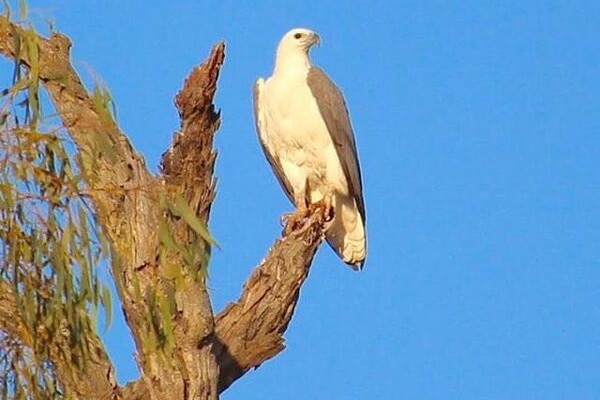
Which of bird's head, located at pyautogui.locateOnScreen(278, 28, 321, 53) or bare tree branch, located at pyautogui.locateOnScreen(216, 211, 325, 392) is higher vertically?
bird's head, located at pyautogui.locateOnScreen(278, 28, 321, 53)

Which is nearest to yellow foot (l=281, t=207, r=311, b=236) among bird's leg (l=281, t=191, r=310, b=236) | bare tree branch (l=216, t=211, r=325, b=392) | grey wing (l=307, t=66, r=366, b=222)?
bird's leg (l=281, t=191, r=310, b=236)

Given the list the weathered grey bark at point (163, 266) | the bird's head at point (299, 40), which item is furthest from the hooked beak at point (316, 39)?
the weathered grey bark at point (163, 266)

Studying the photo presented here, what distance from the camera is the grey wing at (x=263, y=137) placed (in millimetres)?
8719

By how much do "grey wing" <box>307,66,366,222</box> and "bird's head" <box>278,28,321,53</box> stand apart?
0.18 metres

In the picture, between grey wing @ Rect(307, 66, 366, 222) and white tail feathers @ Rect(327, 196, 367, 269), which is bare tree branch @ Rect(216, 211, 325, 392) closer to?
grey wing @ Rect(307, 66, 366, 222)

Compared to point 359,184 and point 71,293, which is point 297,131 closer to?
point 359,184

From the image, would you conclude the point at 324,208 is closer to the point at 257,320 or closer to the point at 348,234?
the point at 348,234

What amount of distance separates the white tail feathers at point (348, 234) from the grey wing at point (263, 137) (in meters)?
0.31

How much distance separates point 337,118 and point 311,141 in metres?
0.21

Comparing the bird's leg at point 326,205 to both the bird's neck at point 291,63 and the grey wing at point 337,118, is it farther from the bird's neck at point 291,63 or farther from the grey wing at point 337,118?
the bird's neck at point 291,63

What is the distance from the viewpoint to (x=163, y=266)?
5246 mm

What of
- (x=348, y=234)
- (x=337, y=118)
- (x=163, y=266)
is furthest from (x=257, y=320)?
(x=348, y=234)

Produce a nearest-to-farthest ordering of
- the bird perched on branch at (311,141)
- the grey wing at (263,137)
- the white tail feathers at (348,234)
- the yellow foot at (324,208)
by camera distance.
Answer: the yellow foot at (324,208) < the bird perched on branch at (311,141) < the grey wing at (263,137) < the white tail feathers at (348,234)

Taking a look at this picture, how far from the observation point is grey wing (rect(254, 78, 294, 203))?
872 cm
